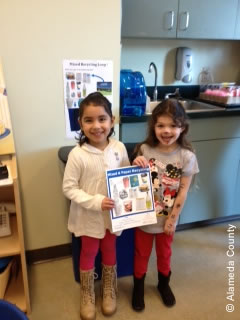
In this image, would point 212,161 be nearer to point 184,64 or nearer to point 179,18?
point 184,64

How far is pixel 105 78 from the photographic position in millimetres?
1607

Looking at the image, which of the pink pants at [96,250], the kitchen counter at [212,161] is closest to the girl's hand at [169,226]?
the pink pants at [96,250]

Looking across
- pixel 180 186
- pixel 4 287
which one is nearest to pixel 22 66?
pixel 180 186

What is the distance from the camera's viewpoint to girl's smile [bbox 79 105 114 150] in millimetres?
1181

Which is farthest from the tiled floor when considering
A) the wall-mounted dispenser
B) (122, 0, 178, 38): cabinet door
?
(122, 0, 178, 38): cabinet door

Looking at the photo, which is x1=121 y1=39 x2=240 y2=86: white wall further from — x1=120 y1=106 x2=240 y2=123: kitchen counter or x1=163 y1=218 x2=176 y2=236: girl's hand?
x1=163 y1=218 x2=176 y2=236: girl's hand

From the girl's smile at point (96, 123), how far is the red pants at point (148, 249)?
536 millimetres

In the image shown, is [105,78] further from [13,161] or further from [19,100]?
[13,161]

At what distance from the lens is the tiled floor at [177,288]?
4.85 ft

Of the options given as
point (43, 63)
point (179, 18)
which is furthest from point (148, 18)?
point (43, 63)

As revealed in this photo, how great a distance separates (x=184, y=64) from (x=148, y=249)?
1619mm

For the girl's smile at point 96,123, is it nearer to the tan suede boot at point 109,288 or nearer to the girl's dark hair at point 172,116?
the girl's dark hair at point 172,116

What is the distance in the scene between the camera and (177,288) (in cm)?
165

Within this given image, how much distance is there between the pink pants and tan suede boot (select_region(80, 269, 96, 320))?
40 mm
